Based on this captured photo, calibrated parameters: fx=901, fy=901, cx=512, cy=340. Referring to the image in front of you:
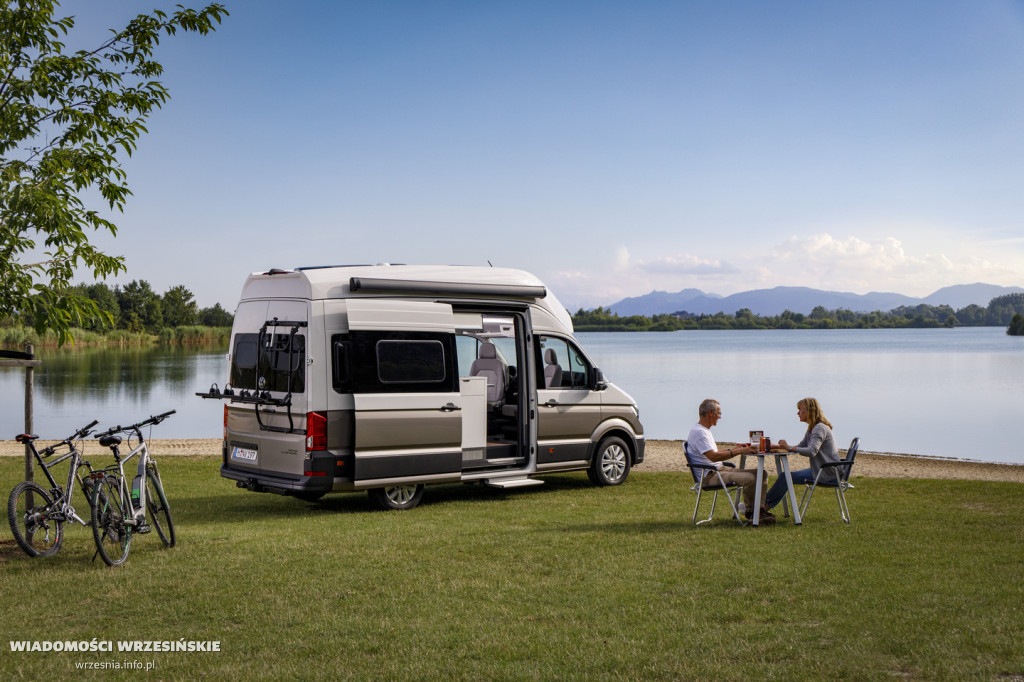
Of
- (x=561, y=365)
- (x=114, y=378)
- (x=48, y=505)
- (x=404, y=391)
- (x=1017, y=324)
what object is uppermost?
(x=1017, y=324)

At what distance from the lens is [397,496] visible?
32.7 feet

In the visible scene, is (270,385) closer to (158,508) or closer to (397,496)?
(397,496)

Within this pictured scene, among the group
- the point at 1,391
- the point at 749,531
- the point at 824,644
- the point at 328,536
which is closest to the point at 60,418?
the point at 1,391

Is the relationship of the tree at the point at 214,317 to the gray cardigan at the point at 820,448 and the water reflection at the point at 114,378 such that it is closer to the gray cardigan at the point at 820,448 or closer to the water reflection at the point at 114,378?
the water reflection at the point at 114,378

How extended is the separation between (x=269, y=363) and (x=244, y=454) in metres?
1.08

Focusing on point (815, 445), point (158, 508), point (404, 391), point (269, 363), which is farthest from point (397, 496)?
point (815, 445)

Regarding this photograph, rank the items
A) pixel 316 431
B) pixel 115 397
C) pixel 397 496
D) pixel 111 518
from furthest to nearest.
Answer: pixel 115 397, pixel 397 496, pixel 316 431, pixel 111 518

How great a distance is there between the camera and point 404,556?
701cm

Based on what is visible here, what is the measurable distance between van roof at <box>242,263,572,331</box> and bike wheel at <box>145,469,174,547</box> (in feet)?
8.71

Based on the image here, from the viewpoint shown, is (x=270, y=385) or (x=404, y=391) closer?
(x=270, y=385)

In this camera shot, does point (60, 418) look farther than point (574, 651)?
Yes

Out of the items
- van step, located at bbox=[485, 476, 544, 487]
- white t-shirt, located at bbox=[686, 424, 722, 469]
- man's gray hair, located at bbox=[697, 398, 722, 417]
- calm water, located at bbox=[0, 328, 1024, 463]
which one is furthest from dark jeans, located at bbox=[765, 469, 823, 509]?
calm water, located at bbox=[0, 328, 1024, 463]

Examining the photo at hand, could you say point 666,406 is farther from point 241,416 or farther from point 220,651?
point 220,651

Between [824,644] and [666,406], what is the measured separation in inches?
1206
